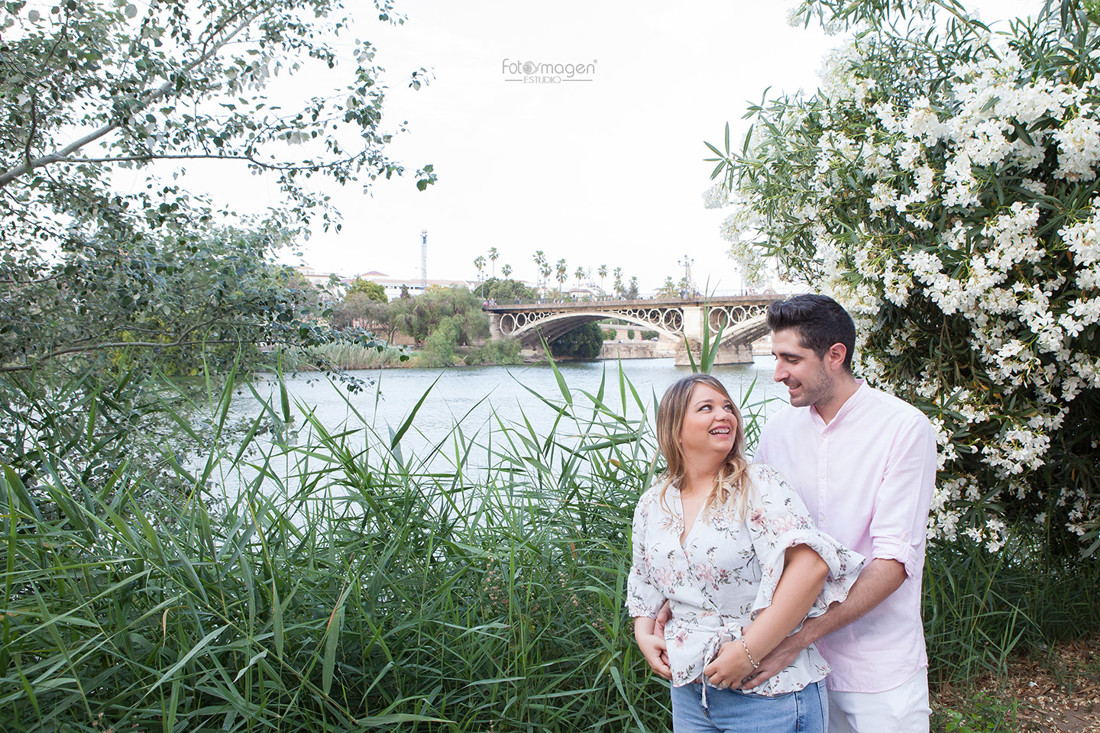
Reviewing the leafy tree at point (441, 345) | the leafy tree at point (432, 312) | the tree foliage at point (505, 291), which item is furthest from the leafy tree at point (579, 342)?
the tree foliage at point (505, 291)

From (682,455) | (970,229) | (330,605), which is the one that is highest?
(970,229)

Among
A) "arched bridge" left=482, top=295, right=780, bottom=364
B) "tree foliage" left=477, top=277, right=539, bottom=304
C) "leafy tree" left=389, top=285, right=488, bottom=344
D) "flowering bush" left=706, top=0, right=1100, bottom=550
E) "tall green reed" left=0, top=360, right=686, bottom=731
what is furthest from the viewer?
"tree foliage" left=477, top=277, right=539, bottom=304

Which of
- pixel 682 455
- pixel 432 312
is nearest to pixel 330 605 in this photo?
pixel 682 455

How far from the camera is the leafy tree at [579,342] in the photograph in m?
28.4

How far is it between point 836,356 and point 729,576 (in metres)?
0.46

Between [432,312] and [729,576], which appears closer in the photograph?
[729,576]

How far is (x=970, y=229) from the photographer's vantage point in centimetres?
236

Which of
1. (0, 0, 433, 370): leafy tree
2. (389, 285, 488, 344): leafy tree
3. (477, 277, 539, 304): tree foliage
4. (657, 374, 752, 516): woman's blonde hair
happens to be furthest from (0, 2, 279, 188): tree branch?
(477, 277, 539, 304): tree foliage

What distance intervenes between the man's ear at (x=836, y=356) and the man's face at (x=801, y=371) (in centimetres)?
2

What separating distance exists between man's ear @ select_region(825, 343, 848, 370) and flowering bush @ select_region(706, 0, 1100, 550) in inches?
41.6

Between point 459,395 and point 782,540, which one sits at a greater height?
point 782,540

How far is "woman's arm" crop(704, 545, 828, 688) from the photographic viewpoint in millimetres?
1220

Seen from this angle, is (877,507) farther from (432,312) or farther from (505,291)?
(505,291)

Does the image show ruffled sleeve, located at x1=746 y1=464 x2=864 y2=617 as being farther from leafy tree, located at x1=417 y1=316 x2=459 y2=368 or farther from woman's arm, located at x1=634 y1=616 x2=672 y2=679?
leafy tree, located at x1=417 y1=316 x2=459 y2=368
